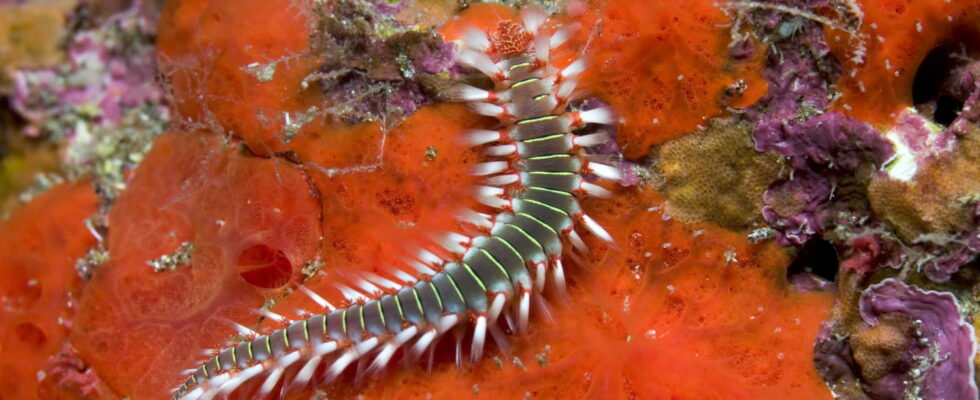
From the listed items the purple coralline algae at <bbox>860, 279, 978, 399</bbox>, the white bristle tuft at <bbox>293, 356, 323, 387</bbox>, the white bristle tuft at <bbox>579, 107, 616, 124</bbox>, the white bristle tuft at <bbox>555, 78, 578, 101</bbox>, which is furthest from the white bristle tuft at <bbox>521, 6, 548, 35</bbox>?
the purple coralline algae at <bbox>860, 279, 978, 399</bbox>

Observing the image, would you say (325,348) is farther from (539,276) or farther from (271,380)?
(539,276)

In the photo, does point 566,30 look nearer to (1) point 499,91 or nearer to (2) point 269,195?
(1) point 499,91

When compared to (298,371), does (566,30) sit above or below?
above

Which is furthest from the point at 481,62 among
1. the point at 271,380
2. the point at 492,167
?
the point at 271,380

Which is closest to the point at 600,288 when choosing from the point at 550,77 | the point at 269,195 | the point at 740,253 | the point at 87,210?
the point at 740,253

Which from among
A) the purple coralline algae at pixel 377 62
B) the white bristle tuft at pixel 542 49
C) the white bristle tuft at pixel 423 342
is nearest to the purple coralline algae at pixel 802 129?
the white bristle tuft at pixel 542 49

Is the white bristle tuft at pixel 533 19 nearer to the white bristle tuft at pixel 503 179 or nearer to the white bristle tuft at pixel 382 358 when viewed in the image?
the white bristle tuft at pixel 503 179
